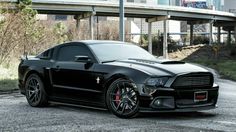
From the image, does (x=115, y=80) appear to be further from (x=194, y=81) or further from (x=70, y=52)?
(x=70, y=52)

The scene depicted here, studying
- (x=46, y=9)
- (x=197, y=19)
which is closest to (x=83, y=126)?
(x=46, y=9)

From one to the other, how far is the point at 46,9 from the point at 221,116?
48741mm

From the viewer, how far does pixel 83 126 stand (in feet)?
26.3

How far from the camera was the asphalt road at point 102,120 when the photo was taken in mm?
7840

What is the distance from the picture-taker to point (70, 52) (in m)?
10.4

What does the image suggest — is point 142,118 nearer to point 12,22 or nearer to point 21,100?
point 21,100

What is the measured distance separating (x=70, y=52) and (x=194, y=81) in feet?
9.39

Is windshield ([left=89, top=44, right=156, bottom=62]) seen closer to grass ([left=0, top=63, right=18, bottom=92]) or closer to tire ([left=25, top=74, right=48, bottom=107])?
tire ([left=25, top=74, right=48, bottom=107])

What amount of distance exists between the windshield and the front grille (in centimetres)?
146

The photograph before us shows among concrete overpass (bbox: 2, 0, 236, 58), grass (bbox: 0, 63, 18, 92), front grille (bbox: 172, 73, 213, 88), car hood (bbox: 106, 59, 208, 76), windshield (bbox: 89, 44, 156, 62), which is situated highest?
concrete overpass (bbox: 2, 0, 236, 58)

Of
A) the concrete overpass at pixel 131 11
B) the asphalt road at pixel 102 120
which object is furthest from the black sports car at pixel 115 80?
the concrete overpass at pixel 131 11

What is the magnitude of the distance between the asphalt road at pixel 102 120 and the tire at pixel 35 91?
0.22 metres

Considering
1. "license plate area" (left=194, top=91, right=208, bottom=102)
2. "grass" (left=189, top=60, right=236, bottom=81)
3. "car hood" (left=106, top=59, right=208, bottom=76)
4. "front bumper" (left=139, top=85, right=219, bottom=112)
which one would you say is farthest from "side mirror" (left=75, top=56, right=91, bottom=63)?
"grass" (left=189, top=60, right=236, bottom=81)

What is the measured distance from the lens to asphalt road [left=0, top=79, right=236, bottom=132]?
7.84 m
